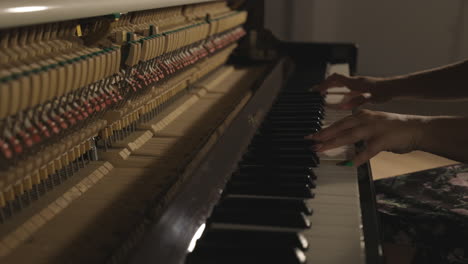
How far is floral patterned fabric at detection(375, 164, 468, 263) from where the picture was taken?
4.96 ft

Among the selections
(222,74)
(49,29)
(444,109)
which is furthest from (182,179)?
(444,109)

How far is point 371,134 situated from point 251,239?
61 cm

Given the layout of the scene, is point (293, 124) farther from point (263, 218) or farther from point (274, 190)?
point (263, 218)

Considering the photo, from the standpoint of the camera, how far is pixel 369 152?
1364 millimetres

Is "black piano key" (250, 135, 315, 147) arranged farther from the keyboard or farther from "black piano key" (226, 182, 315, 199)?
"black piano key" (226, 182, 315, 199)

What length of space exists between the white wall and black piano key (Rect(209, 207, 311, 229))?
2.85 meters

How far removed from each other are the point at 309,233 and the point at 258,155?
446 millimetres

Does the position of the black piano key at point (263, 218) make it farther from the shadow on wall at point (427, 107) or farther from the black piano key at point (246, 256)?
the shadow on wall at point (427, 107)

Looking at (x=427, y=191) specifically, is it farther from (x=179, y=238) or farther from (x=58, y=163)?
(x=58, y=163)

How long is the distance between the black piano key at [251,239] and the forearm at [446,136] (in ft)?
2.37

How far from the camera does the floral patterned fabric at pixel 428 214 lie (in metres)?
1.51

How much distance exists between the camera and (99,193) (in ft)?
3.73

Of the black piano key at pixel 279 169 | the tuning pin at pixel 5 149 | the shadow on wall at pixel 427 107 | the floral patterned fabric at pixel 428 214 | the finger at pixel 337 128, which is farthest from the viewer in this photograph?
the shadow on wall at pixel 427 107

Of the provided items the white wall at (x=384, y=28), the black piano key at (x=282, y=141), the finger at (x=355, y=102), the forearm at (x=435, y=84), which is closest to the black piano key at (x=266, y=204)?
the black piano key at (x=282, y=141)
